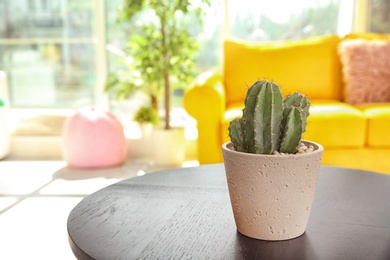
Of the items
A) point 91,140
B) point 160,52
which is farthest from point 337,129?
point 91,140

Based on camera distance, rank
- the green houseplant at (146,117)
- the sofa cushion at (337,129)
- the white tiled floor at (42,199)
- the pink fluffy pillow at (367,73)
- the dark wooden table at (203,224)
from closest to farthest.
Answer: the dark wooden table at (203,224)
the white tiled floor at (42,199)
the sofa cushion at (337,129)
the pink fluffy pillow at (367,73)
the green houseplant at (146,117)

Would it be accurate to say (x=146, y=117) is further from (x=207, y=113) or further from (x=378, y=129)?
(x=378, y=129)

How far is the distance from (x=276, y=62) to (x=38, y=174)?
1810mm

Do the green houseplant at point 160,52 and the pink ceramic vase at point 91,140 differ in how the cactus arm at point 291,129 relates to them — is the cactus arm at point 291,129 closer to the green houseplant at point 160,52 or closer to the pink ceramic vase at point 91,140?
the green houseplant at point 160,52

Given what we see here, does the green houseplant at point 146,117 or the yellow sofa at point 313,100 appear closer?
the yellow sofa at point 313,100

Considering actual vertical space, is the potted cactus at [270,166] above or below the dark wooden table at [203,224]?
above

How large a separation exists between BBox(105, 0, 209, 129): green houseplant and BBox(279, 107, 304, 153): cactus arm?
7.58 feet

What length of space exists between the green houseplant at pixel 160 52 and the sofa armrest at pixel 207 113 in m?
0.56

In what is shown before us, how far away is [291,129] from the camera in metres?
0.90

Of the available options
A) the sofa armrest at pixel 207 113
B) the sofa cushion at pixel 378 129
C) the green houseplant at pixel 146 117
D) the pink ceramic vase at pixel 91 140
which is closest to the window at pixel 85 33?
the green houseplant at pixel 146 117

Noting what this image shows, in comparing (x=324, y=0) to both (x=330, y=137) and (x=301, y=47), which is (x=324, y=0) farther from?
(x=330, y=137)

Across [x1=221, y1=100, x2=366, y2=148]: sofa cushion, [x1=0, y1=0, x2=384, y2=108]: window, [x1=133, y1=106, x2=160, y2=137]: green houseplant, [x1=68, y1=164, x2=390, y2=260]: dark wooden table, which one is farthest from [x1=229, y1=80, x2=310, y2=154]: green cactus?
[x1=0, y1=0, x2=384, y2=108]: window

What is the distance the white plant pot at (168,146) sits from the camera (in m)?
3.28

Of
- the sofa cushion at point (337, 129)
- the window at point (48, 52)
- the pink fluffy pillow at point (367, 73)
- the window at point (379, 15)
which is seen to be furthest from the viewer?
the window at point (48, 52)
